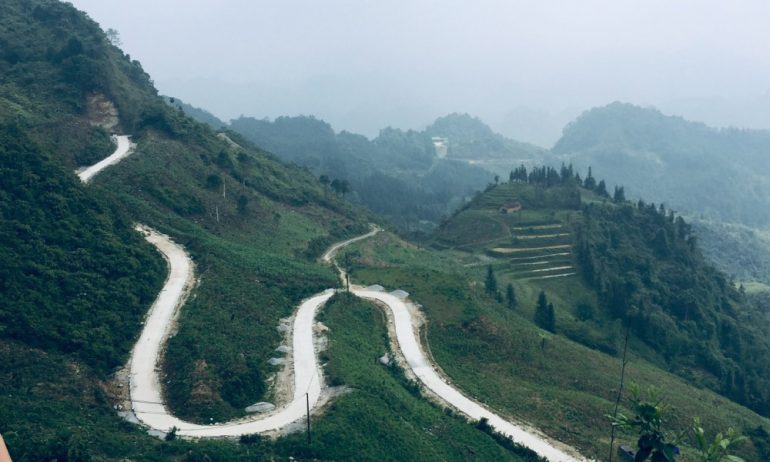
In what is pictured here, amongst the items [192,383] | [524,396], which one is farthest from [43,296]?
[524,396]

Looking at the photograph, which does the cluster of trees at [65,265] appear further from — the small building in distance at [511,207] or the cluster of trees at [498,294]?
the small building in distance at [511,207]

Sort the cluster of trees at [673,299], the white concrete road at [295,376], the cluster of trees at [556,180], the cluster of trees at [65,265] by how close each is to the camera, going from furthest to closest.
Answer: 1. the cluster of trees at [556,180]
2. the cluster of trees at [673,299]
3. the cluster of trees at [65,265]
4. the white concrete road at [295,376]

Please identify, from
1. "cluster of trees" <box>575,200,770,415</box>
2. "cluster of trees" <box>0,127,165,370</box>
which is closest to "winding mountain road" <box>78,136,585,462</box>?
"cluster of trees" <box>0,127,165,370</box>

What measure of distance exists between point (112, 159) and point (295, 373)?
4535 centimetres

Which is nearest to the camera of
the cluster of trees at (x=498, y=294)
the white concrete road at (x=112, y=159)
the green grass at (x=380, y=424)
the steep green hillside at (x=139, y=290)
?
the steep green hillside at (x=139, y=290)

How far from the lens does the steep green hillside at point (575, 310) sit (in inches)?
1853

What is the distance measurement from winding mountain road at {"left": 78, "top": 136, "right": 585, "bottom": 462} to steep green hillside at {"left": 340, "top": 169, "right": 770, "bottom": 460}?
5.85 feet

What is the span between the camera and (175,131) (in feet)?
272

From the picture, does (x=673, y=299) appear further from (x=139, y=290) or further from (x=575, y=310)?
(x=139, y=290)

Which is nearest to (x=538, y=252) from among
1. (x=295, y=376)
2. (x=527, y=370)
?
(x=527, y=370)

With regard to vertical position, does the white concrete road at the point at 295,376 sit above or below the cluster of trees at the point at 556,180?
below

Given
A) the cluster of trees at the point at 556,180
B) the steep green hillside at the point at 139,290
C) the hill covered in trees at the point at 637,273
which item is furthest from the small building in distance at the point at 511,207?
the steep green hillside at the point at 139,290

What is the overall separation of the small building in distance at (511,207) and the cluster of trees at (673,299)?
1295cm

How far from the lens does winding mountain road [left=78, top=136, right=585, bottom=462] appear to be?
3278cm
